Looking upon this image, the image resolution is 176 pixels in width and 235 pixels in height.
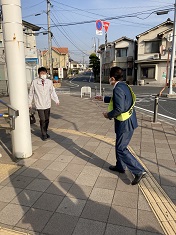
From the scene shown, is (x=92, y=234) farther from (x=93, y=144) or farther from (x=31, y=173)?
(x=93, y=144)

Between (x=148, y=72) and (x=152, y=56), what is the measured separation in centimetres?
224

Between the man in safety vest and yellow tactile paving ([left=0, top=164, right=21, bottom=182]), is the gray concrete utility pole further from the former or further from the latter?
the man in safety vest

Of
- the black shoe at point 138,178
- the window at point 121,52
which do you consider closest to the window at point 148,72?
the window at point 121,52

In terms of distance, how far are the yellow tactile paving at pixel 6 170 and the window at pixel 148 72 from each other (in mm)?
28084

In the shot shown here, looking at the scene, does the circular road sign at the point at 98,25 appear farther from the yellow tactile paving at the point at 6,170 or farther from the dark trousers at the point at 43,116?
the yellow tactile paving at the point at 6,170

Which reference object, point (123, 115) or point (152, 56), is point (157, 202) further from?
point (152, 56)

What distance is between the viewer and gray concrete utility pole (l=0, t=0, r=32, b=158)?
3453 millimetres

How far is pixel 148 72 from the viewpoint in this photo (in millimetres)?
29250

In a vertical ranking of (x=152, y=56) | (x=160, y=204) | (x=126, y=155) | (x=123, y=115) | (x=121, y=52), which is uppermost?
(x=121, y=52)

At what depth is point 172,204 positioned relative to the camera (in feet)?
8.57

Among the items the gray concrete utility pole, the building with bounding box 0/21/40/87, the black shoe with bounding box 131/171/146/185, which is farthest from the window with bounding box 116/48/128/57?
the black shoe with bounding box 131/171/146/185

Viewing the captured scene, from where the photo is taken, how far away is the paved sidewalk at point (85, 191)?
2285 millimetres

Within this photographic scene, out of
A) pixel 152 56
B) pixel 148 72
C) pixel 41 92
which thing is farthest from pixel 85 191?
pixel 152 56

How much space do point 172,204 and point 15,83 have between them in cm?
313
